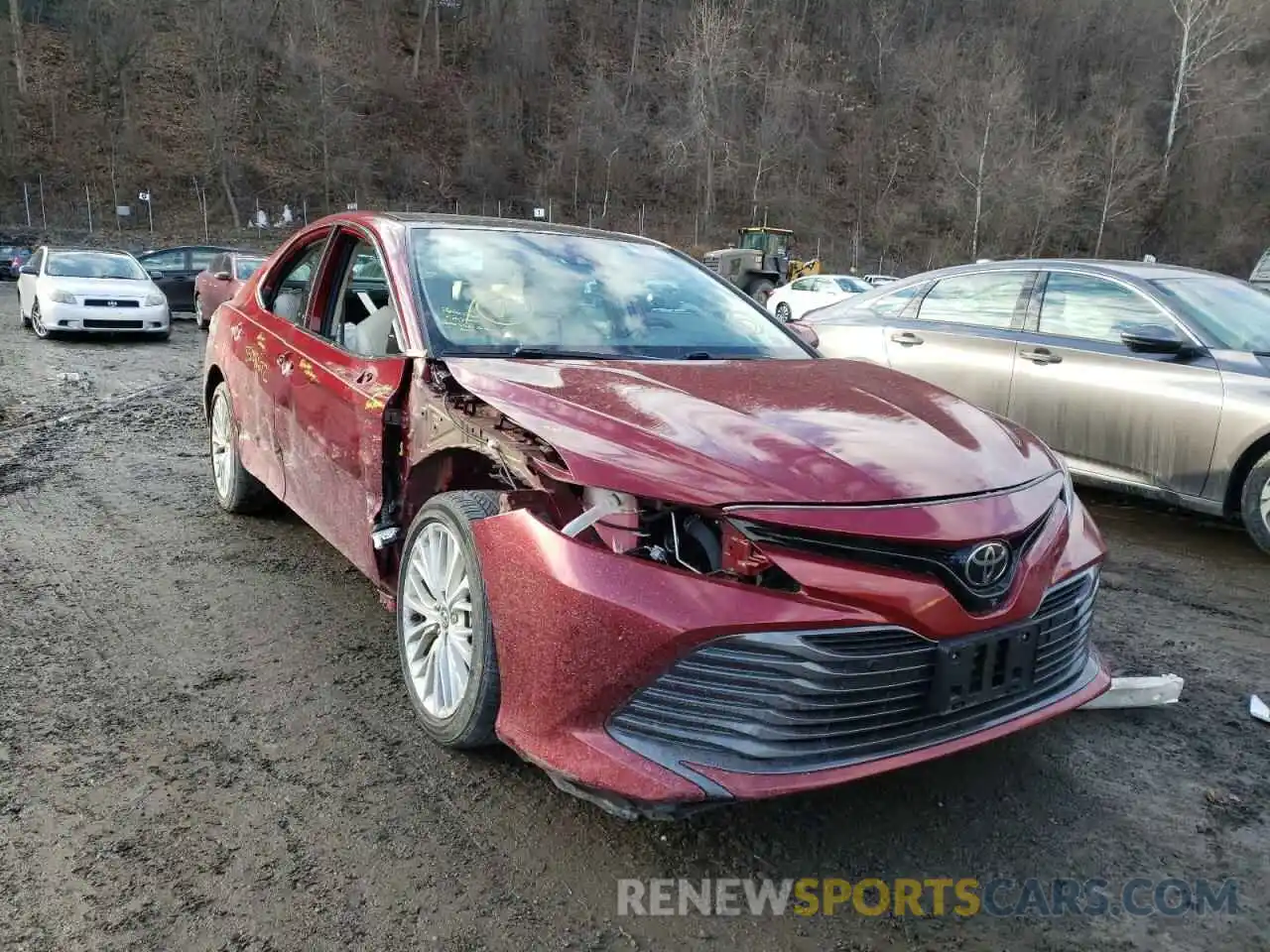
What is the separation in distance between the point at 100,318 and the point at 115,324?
20 centimetres

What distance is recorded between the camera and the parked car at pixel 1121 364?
4.71 metres

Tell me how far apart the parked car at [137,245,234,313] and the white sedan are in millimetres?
11964

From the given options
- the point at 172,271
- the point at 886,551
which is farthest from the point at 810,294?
the point at 886,551

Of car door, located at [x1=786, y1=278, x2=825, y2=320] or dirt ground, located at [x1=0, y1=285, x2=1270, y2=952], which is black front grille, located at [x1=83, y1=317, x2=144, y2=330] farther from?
car door, located at [x1=786, y1=278, x2=825, y2=320]

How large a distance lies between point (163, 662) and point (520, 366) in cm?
162

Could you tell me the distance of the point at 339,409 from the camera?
3.27 metres

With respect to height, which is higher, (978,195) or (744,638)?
(978,195)

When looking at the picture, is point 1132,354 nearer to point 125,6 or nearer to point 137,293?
point 137,293

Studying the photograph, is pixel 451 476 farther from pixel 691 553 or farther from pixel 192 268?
pixel 192 268

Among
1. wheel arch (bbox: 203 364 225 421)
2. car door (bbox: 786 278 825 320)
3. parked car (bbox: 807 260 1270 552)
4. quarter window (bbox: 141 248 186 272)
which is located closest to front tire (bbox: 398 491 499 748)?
wheel arch (bbox: 203 364 225 421)

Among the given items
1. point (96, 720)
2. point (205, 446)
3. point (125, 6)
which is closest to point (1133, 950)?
point (96, 720)

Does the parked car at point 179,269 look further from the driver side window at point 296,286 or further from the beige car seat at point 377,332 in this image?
the beige car seat at point 377,332

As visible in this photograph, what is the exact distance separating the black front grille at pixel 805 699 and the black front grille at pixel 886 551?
0.11m

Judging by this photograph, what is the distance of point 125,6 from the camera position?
1766 inches
